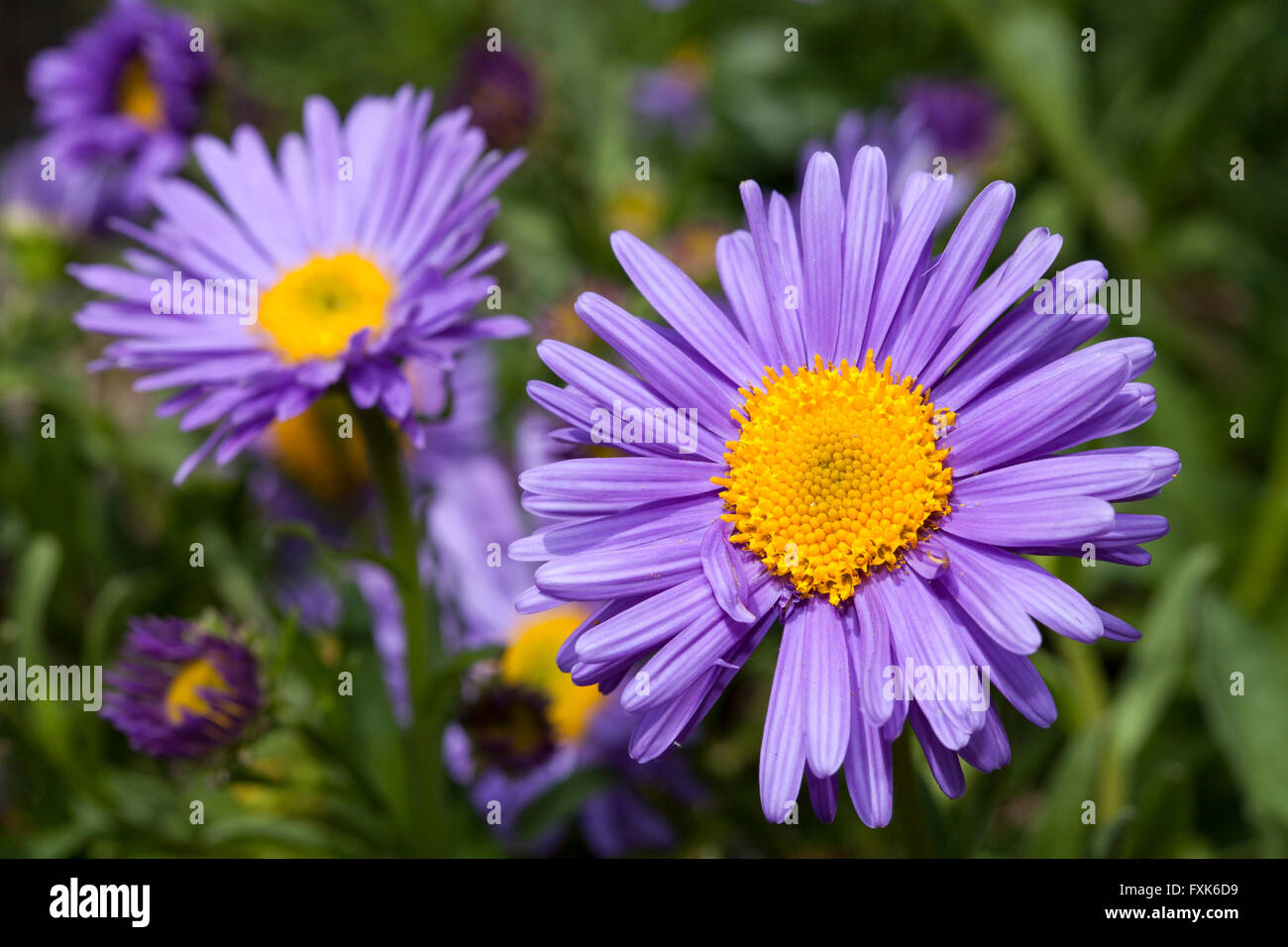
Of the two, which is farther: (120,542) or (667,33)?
(667,33)

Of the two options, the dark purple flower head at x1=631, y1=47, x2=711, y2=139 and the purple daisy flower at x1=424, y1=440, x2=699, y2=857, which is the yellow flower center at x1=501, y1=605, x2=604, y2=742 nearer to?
the purple daisy flower at x1=424, y1=440, x2=699, y2=857

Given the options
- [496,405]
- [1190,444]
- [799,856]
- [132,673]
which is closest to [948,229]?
[1190,444]

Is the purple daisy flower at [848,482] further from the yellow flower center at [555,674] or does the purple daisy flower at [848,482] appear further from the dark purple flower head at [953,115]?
the dark purple flower head at [953,115]

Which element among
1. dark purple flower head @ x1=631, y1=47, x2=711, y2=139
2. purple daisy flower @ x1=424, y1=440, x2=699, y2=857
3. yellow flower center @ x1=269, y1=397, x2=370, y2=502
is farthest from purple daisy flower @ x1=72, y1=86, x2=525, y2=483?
dark purple flower head @ x1=631, y1=47, x2=711, y2=139

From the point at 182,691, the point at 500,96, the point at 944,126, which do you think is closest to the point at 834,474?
the point at 182,691

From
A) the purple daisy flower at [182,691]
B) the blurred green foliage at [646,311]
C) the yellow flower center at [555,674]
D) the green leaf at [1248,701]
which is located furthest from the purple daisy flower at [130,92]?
the green leaf at [1248,701]

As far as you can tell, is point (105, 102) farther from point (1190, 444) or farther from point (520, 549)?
point (1190, 444)
